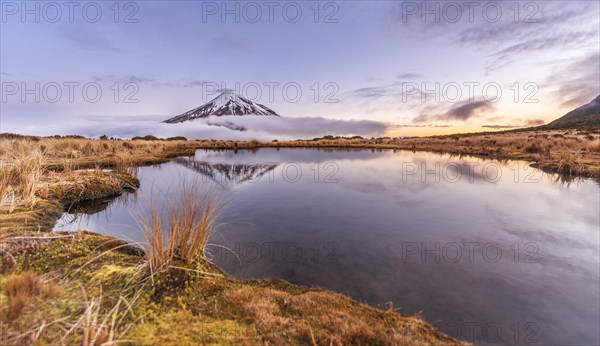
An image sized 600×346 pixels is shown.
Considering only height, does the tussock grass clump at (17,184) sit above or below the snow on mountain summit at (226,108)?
below

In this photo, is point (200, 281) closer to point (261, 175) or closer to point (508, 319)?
point (508, 319)

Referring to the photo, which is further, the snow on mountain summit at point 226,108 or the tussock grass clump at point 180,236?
the snow on mountain summit at point 226,108

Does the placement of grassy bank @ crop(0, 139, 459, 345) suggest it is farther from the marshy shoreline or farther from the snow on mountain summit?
the snow on mountain summit

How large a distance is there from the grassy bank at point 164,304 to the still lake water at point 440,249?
734 millimetres

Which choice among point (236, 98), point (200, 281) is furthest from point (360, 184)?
point (236, 98)

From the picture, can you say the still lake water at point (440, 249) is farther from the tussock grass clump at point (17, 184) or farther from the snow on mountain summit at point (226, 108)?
the snow on mountain summit at point (226, 108)

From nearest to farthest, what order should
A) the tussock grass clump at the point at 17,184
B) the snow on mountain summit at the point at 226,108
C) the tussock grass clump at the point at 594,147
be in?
the tussock grass clump at the point at 17,184, the tussock grass clump at the point at 594,147, the snow on mountain summit at the point at 226,108

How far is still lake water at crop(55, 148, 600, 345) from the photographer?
375 cm

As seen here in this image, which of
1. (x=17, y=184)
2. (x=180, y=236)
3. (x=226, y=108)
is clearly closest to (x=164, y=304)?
(x=180, y=236)

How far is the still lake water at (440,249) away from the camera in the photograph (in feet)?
12.3

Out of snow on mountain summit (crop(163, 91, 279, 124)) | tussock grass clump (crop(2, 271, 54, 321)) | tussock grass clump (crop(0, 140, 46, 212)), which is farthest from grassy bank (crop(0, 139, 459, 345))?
snow on mountain summit (crop(163, 91, 279, 124))

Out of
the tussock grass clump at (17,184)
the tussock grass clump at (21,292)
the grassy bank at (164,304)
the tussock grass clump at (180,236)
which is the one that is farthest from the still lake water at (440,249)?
the tussock grass clump at (21,292)

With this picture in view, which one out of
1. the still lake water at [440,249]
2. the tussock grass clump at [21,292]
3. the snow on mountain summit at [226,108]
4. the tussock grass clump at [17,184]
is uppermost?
the snow on mountain summit at [226,108]

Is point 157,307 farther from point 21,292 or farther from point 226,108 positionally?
point 226,108
